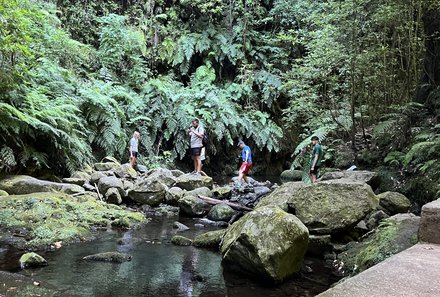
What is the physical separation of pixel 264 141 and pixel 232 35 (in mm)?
5910

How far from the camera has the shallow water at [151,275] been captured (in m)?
4.59

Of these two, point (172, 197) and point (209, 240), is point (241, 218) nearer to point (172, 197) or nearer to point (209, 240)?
point (209, 240)

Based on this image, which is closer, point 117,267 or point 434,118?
point 117,267

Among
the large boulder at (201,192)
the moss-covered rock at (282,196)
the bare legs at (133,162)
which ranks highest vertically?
the moss-covered rock at (282,196)

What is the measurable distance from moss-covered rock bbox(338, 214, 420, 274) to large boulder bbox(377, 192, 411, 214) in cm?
172

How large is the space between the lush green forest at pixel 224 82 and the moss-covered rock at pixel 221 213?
363 centimetres

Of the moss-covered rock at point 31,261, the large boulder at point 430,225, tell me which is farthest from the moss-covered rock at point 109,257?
the large boulder at point 430,225

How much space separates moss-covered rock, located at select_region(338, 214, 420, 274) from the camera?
4492 millimetres

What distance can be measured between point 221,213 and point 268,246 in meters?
3.60

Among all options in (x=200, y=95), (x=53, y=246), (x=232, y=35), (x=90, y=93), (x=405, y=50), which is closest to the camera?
(x=53, y=246)

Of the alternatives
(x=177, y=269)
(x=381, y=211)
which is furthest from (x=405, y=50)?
(x=177, y=269)

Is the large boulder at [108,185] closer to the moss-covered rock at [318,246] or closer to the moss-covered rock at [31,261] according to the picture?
the moss-covered rock at [31,261]

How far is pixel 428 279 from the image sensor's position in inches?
86.0

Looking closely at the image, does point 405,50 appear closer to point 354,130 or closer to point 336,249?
point 354,130
